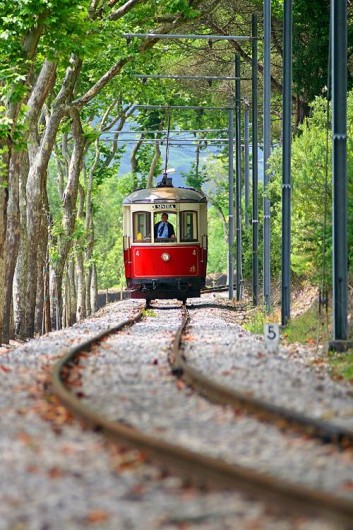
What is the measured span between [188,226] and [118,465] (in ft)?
93.6

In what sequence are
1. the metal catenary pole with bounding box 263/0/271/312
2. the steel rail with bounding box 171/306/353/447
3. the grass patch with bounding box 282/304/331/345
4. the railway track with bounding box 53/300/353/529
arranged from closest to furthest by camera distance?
the railway track with bounding box 53/300/353/529
the steel rail with bounding box 171/306/353/447
the grass patch with bounding box 282/304/331/345
the metal catenary pole with bounding box 263/0/271/312

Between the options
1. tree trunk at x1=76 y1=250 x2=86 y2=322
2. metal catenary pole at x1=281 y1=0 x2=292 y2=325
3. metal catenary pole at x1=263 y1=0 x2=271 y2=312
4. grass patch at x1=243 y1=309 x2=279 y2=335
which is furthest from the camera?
tree trunk at x1=76 y1=250 x2=86 y2=322

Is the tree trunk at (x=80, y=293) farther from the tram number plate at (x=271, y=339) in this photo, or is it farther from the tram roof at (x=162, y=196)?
the tram number plate at (x=271, y=339)

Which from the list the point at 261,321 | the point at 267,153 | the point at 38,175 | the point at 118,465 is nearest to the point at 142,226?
the point at 38,175

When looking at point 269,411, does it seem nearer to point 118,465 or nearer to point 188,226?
point 118,465

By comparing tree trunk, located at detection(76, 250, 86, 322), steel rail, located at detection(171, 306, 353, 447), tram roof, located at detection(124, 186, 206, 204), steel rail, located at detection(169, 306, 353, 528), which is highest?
tram roof, located at detection(124, 186, 206, 204)

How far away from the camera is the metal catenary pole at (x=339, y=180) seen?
60.1 feet

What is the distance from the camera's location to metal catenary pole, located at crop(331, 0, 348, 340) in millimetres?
18312

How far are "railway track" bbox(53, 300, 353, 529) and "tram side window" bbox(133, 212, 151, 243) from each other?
2399cm

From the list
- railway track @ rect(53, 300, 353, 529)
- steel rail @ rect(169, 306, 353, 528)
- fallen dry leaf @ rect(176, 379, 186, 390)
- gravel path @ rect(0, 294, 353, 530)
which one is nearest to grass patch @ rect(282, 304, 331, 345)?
fallen dry leaf @ rect(176, 379, 186, 390)

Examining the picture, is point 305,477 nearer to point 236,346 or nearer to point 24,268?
point 236,346

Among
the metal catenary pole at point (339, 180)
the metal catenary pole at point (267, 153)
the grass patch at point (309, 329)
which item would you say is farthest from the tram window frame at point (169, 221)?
the metal catenary pole at point (339, 180)

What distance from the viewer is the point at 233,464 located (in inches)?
312

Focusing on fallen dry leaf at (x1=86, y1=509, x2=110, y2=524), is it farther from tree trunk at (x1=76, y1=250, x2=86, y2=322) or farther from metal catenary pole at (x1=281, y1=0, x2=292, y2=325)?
tree trunk at (x1=76, y1=250, x2=86, y2=322)
